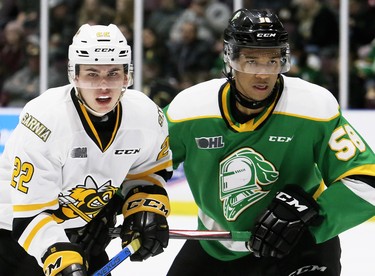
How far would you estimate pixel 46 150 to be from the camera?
286 centimetres

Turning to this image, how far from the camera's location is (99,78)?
115 inches

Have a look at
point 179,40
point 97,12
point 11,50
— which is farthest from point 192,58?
point 11,50

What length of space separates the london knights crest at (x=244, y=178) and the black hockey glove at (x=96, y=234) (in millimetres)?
373

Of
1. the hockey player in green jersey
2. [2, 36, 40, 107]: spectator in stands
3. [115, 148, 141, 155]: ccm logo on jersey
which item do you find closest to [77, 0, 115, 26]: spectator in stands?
[2, 36, 40, 107]: spectator in stands

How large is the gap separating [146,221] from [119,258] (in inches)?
5.5

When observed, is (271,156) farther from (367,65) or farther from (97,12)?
(97,12)

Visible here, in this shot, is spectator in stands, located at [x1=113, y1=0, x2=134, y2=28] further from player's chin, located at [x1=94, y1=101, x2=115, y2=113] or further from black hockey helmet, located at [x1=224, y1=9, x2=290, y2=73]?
player's chin, located at [x1=94, y1=101, x2=115, y2=113]

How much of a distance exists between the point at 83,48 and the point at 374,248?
2.10 metres

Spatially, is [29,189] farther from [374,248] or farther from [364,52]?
[364,52]

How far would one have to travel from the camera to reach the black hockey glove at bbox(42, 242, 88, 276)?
9.20 feet

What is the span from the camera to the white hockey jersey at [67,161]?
113 inches

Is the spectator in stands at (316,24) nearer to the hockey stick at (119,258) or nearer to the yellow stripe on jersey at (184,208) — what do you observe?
the yellow stripe on jersey at (184,208)

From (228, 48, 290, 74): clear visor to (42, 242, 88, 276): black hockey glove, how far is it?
0.77 m

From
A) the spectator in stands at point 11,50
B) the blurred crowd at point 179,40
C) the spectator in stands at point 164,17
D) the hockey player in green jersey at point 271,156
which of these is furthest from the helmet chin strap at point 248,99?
the spectator in stands at point 11,50
